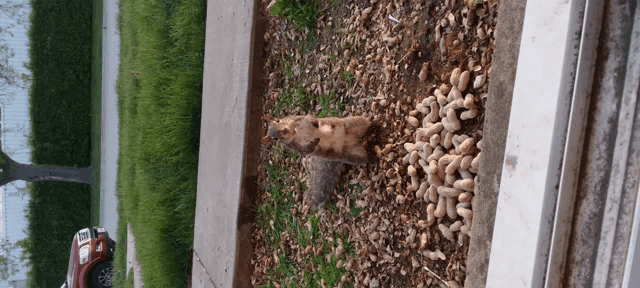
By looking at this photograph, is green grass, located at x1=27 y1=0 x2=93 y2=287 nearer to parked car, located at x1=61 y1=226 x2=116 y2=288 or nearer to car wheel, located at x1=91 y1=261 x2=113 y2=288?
parked car, located at x1=61 y1=226 x2=116 y2=288

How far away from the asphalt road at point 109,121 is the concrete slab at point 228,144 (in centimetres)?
458

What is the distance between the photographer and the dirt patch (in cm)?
190

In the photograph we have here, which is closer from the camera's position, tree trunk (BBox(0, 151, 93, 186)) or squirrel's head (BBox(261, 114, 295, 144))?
squirrel's head (BBox(261, 114, 295, 144))

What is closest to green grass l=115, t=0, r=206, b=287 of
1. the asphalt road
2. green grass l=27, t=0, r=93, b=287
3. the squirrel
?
the squirrel

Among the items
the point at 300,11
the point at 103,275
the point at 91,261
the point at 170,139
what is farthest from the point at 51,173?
the point at 300,11

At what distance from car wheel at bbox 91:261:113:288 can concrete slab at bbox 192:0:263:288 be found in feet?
12.3

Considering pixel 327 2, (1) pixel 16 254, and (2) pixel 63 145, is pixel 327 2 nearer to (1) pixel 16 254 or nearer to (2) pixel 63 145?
(2) pixel 63 145

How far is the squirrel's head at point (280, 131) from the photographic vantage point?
2180 mm

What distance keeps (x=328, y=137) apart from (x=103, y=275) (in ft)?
20.8

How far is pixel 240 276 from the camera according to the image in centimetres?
345

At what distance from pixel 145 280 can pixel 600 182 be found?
4506 mm

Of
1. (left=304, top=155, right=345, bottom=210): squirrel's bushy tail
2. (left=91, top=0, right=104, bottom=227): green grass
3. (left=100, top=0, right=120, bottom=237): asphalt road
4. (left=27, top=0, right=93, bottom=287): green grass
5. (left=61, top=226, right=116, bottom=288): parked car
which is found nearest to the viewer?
(left=304, top=155, right=345, bottom=210): squirrel's bushy tail

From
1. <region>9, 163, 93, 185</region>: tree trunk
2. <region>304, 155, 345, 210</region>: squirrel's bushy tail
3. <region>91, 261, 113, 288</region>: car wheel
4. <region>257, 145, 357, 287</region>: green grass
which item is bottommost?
<region>91, 261, 113, 288</region>: car wheel

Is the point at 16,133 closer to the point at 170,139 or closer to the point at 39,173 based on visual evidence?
the point at 39,173
